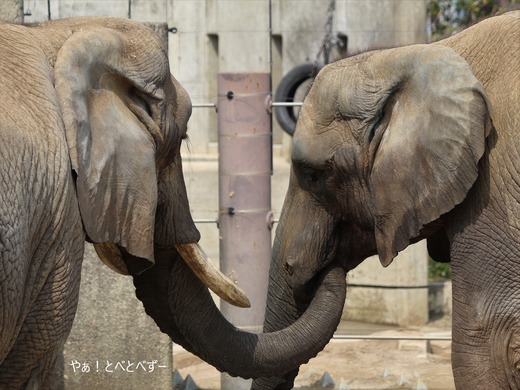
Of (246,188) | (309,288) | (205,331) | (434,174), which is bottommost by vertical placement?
(205,331)

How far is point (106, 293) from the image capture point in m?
8.01

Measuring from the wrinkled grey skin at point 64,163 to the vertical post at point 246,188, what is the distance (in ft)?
8.09

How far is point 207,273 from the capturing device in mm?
6172

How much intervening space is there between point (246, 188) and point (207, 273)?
1966mm

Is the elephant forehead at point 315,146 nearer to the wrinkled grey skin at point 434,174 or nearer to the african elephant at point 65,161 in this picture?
the wrinkled grey skin at point 434,174

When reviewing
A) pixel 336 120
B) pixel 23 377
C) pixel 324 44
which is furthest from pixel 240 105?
pixel 324 44

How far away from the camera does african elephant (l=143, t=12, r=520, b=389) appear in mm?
5645

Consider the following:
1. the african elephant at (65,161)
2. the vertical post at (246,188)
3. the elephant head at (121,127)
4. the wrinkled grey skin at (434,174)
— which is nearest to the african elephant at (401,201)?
the wrinkled grey skin at (434,174)

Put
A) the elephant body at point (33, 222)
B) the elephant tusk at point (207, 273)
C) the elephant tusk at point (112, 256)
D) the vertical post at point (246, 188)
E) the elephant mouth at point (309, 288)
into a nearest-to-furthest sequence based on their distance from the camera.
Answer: the elephant body at point (33, 222) → the elephant tusk at point (112, 256) → the elephant tusk at point (207, 273) → the elephant mouth at point (309, 288) → the vertical post at point (246, 188)

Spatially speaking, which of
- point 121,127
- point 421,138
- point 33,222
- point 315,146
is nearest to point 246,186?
point 315,146

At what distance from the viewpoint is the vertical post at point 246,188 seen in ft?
26.5

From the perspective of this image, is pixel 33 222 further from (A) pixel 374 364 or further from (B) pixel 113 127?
(A) pixel 374 364

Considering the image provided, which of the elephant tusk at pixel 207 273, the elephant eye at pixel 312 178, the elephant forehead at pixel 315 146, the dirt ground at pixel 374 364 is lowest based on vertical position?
the dirt ground at pixel 374 364

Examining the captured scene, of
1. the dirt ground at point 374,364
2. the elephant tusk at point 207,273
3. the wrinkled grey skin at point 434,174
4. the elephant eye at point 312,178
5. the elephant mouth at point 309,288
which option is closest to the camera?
the wrinkled grey skin at point 434,174
